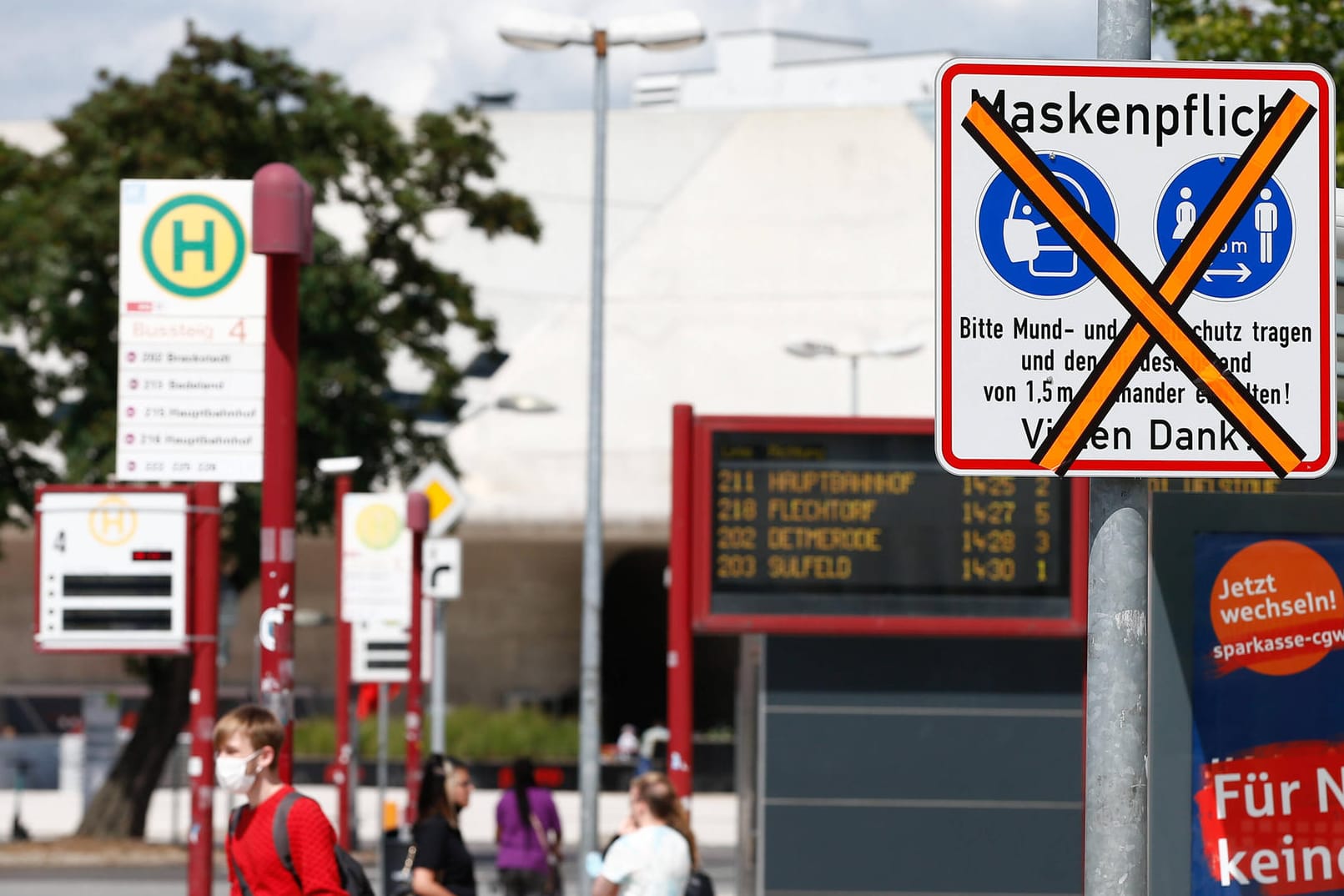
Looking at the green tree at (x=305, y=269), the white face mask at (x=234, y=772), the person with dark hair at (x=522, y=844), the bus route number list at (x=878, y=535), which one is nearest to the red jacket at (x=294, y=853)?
the white face mask at (x=234, y=772)

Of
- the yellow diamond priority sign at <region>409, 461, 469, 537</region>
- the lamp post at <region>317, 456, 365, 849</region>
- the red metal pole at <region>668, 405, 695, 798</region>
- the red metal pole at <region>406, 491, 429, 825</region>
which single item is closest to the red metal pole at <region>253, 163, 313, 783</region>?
the red metal pole at <region>668, 405, 695, 798</region>

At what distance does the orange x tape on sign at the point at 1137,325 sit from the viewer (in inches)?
164

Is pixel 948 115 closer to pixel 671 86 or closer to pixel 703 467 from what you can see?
pixel 703 467

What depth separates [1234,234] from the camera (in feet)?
13.9

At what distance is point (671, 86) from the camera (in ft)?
319

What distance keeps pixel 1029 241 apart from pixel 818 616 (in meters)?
9.77

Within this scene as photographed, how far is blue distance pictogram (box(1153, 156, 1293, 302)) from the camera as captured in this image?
4.20m

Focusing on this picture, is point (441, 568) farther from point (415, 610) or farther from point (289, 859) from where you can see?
point (289, 859)

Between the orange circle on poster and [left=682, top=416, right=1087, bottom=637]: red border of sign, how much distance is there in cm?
776

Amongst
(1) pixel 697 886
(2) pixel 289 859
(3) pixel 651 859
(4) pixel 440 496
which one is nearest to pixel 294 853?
(2) pixel 289 859

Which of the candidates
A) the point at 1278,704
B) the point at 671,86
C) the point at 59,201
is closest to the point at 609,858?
the point at 1278,704

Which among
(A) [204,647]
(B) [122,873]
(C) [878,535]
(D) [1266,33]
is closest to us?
(A) [204,647]

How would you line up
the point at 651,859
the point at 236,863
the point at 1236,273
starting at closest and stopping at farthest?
1. the point at 1236,273
2. the point at 236,863
3. the point at 651,859

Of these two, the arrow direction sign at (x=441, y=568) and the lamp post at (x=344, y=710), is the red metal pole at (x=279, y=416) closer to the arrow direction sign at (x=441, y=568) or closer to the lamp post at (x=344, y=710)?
the lamp post at (x=344, y=710)
